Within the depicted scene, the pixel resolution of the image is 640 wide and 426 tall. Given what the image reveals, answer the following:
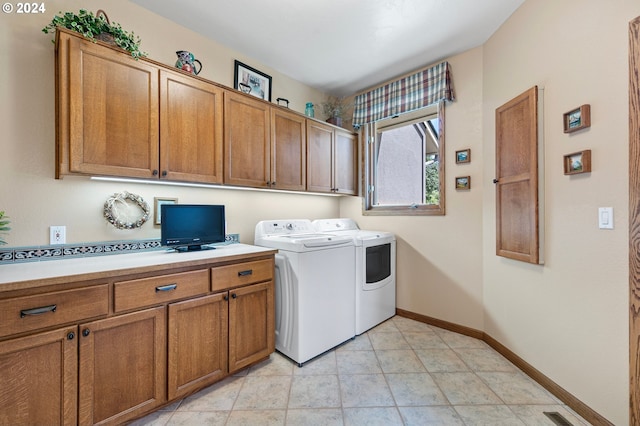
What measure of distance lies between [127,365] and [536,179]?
9.03 feet

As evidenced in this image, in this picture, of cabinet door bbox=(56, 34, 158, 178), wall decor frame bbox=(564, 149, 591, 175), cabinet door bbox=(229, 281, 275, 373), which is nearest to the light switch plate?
wall decor frame bbox=(564, 149, 591, 175)

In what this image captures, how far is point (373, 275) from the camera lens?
106 inches

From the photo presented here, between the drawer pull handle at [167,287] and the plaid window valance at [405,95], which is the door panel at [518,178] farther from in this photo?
the drawer pull handle at [167,287]

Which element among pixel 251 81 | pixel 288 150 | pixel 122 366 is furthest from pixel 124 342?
pixel 251 81

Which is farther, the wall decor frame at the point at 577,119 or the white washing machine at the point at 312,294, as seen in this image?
the white washing machine at the point at 312,294

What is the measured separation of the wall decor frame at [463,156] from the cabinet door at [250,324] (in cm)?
212

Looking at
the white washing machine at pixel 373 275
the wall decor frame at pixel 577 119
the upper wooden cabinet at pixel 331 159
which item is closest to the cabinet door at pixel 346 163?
the upper wooden cabinet at pixel 331 159

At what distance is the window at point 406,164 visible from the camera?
2.81 meters

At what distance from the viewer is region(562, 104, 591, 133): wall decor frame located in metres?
1.46

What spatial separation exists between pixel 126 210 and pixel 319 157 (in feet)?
6.01

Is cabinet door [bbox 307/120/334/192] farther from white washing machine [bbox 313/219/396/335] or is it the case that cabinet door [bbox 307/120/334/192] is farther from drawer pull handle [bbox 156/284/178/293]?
drawer pull handle [bbox 156/284/178/293]

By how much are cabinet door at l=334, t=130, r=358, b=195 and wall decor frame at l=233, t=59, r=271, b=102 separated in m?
0.94

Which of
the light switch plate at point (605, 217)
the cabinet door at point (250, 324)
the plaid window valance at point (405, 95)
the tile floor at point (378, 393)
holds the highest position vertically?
the plaid window valance at point (405, 95)

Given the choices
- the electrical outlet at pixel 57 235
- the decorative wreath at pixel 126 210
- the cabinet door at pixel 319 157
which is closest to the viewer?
the electrical outlet at pixel 57 235
